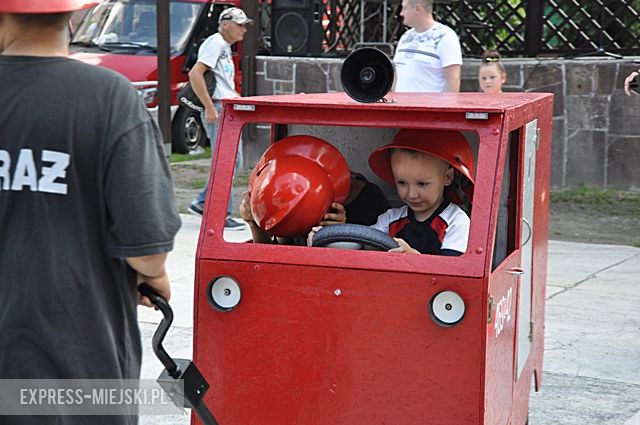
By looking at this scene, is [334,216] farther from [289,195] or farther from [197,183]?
[197,183]

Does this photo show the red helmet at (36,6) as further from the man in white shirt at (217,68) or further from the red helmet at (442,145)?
the man in white shirt at (217,68)

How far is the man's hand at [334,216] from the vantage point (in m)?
3.50

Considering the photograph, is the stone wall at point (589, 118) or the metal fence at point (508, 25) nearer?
the stone wall at point (589, 118)

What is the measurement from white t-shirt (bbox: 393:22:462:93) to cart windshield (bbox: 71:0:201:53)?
21.2 feet

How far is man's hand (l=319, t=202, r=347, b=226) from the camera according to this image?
11.5 ft

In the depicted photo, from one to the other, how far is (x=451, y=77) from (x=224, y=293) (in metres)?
4.41

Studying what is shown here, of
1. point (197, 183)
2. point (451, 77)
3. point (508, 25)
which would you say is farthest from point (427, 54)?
point (508, 25)

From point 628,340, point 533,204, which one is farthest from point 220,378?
point 628,340

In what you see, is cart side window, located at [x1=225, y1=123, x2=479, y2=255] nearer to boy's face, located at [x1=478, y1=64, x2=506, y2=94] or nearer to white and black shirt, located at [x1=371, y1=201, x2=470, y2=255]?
white and black shirt, located at [x1=371, y1=201, x2=470, y2=255]

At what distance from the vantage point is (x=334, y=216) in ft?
11.5

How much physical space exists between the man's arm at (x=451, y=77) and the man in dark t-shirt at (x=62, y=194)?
16.7ft

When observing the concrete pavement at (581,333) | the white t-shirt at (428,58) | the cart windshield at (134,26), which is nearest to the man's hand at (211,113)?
the concrete pavement at (581,333)

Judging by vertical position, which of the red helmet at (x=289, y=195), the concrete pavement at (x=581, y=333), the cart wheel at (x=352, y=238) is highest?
the red helmet at (x=289, y=195)

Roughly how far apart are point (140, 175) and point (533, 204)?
2.00m
